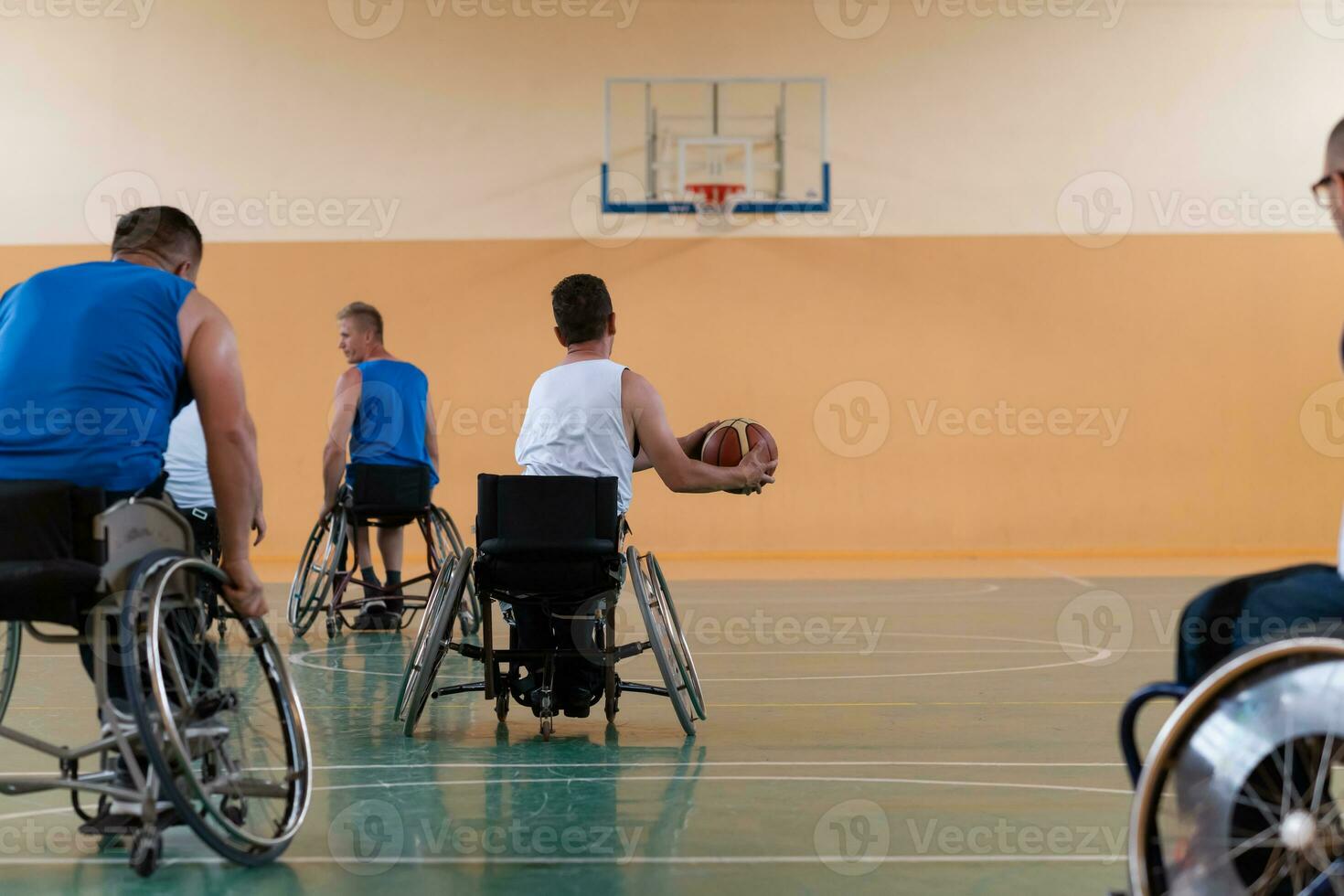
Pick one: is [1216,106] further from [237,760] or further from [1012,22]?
[237,760]

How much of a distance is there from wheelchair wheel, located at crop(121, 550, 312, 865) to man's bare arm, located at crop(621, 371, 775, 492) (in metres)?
1.24

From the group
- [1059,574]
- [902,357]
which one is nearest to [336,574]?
[1059,574]

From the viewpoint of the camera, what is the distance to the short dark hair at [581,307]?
350 centimetres

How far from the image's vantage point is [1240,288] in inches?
363

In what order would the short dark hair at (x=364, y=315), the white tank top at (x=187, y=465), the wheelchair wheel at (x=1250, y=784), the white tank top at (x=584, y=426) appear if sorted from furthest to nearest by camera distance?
1. the short dark hair at (x=364, y=315)
2. the white tank top at (x=187, y=465)
3. the white tank top at (x=584, y=426)
4. the wheelchair wheel at (x=1250, y=784)

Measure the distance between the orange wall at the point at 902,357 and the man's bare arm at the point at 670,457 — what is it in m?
5.77

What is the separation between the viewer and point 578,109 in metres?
9.24

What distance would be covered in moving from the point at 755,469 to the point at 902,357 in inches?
237

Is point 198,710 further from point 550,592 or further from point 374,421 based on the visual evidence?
point 374,421

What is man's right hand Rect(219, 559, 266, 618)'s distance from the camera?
2254 millimetres

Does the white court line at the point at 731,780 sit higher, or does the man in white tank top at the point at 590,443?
the man in white tank top at the point at 590,443

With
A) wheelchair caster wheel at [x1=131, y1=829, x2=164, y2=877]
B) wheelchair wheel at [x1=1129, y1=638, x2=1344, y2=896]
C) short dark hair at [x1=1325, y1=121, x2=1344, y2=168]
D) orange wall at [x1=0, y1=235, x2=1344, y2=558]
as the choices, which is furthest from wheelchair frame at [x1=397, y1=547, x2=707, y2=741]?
orange wall at [x1=0, y1=235, x2=1344, y2=558]

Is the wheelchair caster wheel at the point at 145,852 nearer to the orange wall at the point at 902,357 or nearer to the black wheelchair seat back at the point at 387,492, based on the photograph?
the black wheelchair seat back at the point at 387,492

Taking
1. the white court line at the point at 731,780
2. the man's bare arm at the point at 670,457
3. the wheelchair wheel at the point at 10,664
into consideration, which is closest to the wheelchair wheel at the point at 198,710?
the wheelchair wheel at the point at 10,664
